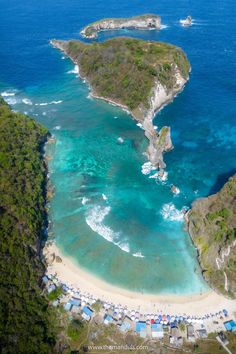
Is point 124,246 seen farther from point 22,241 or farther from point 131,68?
point 131,68

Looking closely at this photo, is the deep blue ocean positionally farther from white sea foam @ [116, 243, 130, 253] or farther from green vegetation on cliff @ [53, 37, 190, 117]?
green vegetation on cliff @ [53, 37, 190, 117]

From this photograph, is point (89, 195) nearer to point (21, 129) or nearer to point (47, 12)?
point (21, 129)

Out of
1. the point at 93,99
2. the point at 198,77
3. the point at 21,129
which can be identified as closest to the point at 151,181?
the point at 21,129

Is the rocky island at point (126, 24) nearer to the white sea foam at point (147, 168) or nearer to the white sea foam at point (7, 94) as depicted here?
the white sea foam at point (7, 94)

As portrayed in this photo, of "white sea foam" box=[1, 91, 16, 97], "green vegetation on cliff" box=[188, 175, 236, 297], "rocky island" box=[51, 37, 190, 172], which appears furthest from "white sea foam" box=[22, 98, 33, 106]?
"green vegetation on cliff" box=[188, 175, 236, 297]

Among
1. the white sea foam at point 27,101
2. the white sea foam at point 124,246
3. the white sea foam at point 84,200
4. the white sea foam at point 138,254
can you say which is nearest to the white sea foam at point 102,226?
the white sea foam at point 124,246

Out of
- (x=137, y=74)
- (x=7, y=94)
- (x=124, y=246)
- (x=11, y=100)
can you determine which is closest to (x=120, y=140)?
(x=137, y=74)
